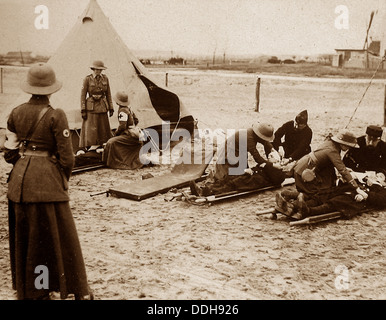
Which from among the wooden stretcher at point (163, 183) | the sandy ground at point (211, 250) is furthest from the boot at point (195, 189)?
the wooden stretcher at point (163, 183)

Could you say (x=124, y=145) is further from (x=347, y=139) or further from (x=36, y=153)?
(x=36, y=153)

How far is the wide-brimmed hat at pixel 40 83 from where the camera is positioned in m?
3.53

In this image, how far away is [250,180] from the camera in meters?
6.73

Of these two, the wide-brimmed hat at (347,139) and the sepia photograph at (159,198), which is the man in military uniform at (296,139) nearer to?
the sepia photograph at (159,198)

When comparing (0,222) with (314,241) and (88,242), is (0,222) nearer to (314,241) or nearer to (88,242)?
(88,242)

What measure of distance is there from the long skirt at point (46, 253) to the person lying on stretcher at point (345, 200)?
2.85m

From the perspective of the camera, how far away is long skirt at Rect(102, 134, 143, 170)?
26.6ft

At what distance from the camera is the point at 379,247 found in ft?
16.4

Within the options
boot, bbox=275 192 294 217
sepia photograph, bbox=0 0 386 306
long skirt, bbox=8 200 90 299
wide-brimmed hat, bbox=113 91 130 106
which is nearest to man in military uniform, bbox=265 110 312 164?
sepia photograph, bbox=0 0 386 306

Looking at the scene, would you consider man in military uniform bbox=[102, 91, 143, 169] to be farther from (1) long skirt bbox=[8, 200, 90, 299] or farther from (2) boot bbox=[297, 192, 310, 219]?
(1) long skirt bbox=[8, 200, 90, 299]

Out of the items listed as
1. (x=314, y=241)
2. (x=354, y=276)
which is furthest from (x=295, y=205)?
(x=354, y=276)

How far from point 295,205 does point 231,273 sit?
1.65 m

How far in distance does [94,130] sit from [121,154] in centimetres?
68

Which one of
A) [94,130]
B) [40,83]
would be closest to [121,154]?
[94,130]
